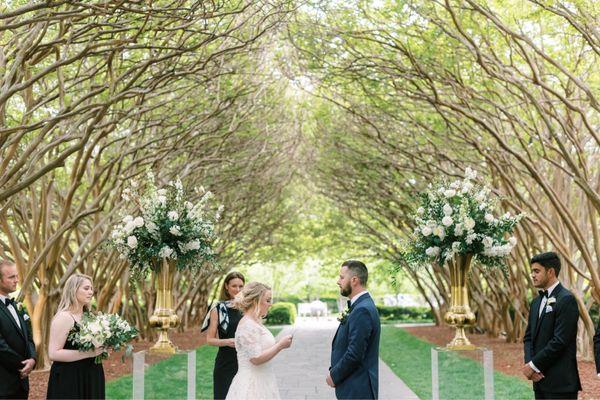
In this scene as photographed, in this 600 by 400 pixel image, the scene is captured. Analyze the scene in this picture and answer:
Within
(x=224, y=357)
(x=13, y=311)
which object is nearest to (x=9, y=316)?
(x=13, y=311)

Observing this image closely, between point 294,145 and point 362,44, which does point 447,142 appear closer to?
point 362,44

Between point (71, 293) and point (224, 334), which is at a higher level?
point (71, 293)

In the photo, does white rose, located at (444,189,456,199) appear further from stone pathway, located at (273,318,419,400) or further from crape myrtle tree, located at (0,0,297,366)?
stone pathway, located at (273,318,419,400)

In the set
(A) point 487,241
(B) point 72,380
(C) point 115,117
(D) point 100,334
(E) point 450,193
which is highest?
(C) point 115,117

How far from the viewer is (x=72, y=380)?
22.9ft

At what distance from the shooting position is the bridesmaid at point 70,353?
270 inches

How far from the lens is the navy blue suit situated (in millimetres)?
6480

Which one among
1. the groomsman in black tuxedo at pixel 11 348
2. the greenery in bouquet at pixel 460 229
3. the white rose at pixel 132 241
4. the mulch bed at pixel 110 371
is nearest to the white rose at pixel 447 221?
the greenery in bouquet at pixel 460 229

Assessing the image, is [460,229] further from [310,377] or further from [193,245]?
[310,377]

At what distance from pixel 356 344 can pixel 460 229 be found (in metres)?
3.18

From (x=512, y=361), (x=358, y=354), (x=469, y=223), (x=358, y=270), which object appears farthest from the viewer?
(x=512, y=361)

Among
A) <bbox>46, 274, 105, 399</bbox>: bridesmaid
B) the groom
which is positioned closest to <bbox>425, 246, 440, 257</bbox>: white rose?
the groom

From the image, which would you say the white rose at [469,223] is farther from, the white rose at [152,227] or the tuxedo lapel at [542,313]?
the white rose at [152,227]

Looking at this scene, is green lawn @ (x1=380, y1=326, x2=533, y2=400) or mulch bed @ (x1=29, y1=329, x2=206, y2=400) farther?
mulch bed @ (x1=29, y1=329, x2=206, y2=400)
